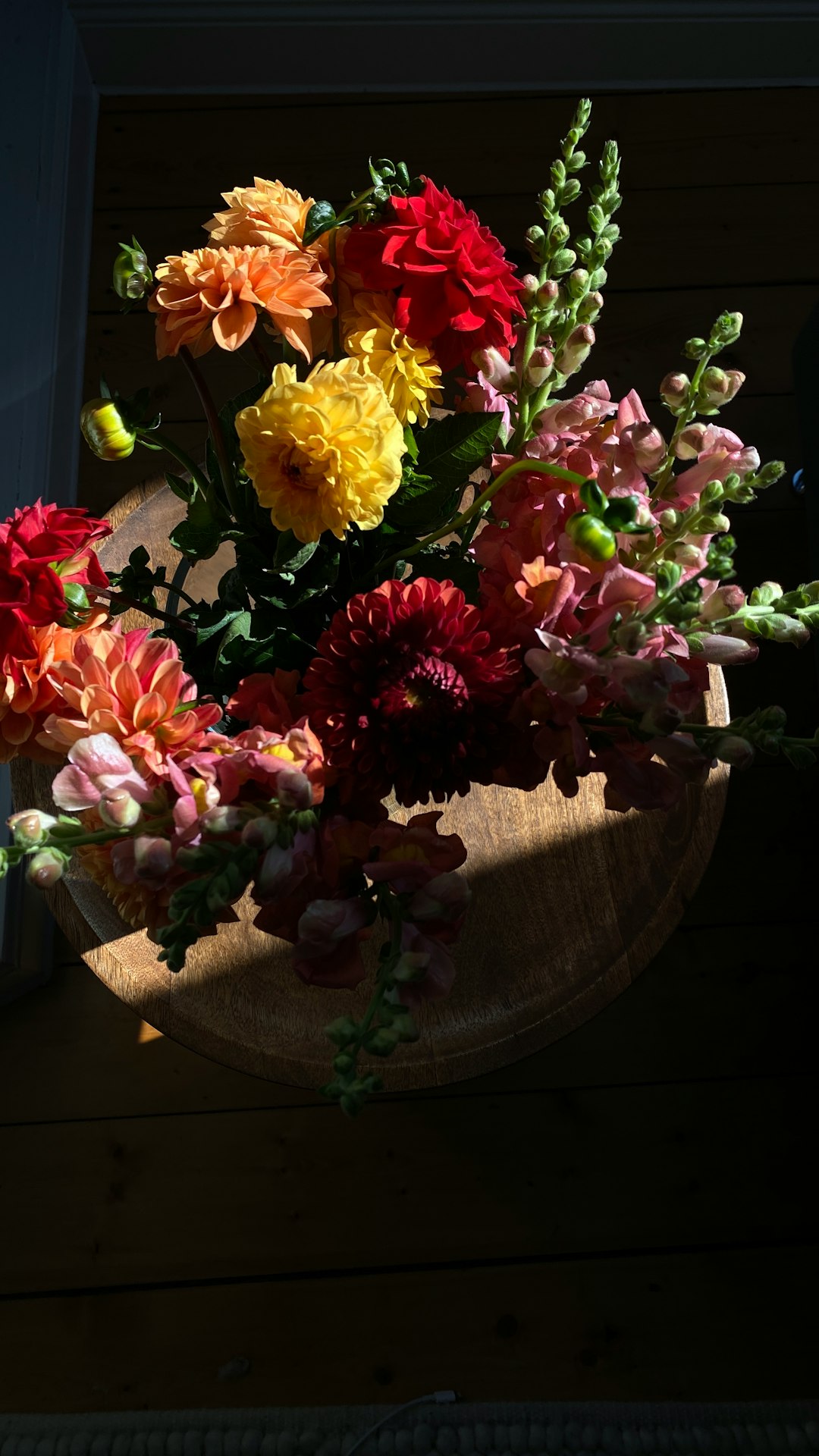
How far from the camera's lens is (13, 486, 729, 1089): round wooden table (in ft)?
2.54

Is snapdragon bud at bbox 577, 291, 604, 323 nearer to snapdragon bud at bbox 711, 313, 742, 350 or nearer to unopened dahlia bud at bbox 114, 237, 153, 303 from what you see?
snapdragon bud at bbox 711, 313, 742, 350

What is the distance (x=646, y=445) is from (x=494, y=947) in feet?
1.46

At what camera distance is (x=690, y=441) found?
1.72 ft

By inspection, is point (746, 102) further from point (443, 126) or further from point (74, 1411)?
point (74, 1411)

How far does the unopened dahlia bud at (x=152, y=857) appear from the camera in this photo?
45 centimetres

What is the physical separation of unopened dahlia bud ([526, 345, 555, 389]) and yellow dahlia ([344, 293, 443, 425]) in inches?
1.9

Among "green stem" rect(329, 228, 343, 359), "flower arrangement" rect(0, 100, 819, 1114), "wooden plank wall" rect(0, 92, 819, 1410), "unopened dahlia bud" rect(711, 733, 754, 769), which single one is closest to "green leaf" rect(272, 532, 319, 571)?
"flower arrangement" rect(0, 100, 819, 1114)

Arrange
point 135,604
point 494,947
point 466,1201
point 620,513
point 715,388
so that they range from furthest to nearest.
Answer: point 466,1201 → point 494,947 → point 135,604 → point 715,388 → point 620,513

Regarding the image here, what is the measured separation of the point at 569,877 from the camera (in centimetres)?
84

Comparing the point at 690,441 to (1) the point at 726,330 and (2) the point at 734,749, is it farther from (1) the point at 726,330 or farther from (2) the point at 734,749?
(2) the point at 734,749

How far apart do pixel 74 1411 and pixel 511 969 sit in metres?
0.83

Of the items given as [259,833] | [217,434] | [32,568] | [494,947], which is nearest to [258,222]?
[217,434]

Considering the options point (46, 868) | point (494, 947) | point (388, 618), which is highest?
point (388, 618)

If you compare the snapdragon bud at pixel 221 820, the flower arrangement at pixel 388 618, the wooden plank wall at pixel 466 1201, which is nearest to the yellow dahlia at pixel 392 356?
the flower arrangement at pixel 388 618
